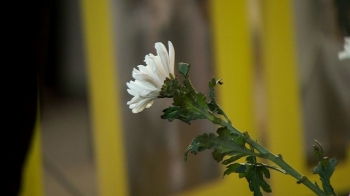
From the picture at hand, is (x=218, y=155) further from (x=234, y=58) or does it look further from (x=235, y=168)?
(x=234, y=58)

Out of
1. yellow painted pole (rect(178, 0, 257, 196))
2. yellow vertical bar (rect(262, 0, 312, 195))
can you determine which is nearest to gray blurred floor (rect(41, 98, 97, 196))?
yellow painted pole (rect(178, 0, 257, 196))

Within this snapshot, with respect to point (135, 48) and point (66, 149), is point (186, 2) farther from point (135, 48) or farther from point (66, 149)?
point (66, 149)

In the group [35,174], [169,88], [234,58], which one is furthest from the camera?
[234,58]

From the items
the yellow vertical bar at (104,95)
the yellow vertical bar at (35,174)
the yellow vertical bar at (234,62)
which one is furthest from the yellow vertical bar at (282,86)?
the yellow vertical bar at (35,174)

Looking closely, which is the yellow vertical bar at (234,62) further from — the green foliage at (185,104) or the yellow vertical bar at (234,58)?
the green foliage at (185,104)

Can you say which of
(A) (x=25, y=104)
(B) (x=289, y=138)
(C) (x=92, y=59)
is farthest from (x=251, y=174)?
(B) (x=289, y=138)

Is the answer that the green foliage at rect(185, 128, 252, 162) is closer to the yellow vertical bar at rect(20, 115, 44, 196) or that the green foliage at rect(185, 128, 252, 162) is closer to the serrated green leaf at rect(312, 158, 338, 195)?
the serrated green leaf at rect(312, 158, 338, 195)

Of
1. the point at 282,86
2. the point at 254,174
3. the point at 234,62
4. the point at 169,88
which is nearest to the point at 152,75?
the point at 169,88
